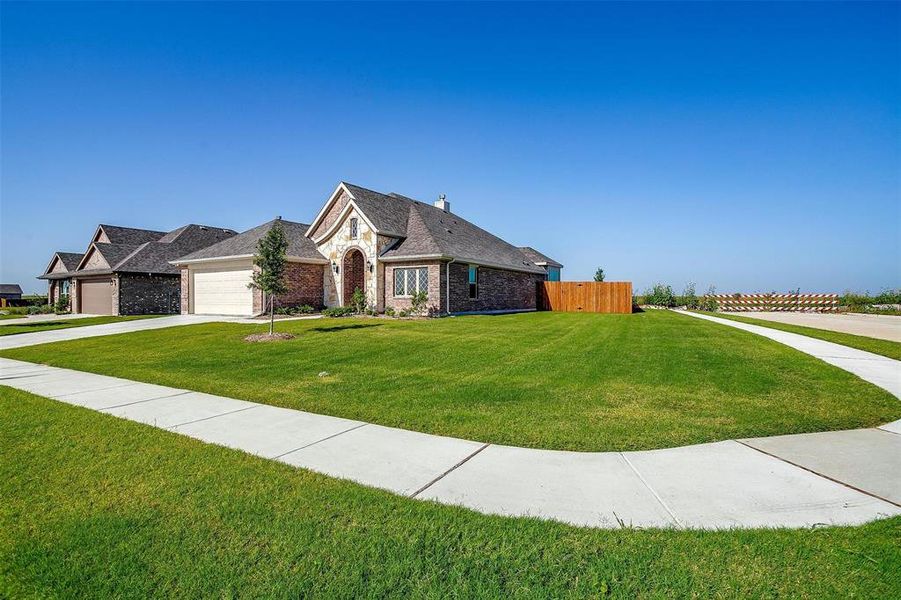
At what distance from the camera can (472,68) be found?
57.7 feet

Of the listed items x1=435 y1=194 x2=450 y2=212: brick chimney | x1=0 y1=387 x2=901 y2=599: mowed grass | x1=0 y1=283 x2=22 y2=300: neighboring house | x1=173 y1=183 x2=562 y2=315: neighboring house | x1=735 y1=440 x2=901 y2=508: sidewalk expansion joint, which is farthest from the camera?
x1=0 y1=283 x2=22 y2=300: neighboring house

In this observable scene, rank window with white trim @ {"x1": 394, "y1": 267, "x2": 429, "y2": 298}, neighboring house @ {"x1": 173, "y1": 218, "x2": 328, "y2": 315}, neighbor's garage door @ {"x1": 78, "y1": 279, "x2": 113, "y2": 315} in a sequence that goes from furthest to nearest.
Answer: neighbor's garage door @ {"x1": 78, "y1": 279, "x2": 113, "y2": 315} → neighboring house @ {"x1": 173, "y1": 218, "x2": 328, "y2": 315} → window with white trim @ {"x1": 394, "y1": 267, "x2": 429, "y2": 298}

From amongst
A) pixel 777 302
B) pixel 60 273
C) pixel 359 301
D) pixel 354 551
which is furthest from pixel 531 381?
pixel 60 273

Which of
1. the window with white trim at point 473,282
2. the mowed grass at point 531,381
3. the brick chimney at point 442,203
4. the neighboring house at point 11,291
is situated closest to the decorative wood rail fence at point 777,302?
the window with white trim at point 473,282

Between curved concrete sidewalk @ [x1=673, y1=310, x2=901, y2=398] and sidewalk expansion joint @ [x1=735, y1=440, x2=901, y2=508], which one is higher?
curved concrete sidewalk @ [x1=673, y1=310, x2=901, y2=398]

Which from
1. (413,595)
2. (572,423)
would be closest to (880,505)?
(572,423)

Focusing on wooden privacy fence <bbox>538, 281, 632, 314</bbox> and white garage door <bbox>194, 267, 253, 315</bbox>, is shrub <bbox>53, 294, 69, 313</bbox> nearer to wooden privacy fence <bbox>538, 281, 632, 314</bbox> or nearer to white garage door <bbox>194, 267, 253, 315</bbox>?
white garage door <bbox>194, 267, 253, 315</bbox>

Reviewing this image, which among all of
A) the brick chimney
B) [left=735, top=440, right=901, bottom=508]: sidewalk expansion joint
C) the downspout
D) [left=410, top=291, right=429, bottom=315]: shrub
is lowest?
[left=735, top=440, right=901, bottom=508]: sidewalk expansion joint

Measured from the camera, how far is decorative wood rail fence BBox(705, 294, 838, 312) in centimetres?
3188

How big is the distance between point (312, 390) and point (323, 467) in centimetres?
330

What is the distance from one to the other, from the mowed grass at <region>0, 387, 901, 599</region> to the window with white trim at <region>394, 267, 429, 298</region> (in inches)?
716

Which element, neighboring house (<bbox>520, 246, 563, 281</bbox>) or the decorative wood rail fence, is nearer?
the decorative wood rail fence

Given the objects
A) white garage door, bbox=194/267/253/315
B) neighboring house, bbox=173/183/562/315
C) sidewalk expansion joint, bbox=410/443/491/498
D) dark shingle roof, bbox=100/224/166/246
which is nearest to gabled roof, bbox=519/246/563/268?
neighboring house, bbox=173/183/562/315

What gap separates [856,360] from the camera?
30.6ft
